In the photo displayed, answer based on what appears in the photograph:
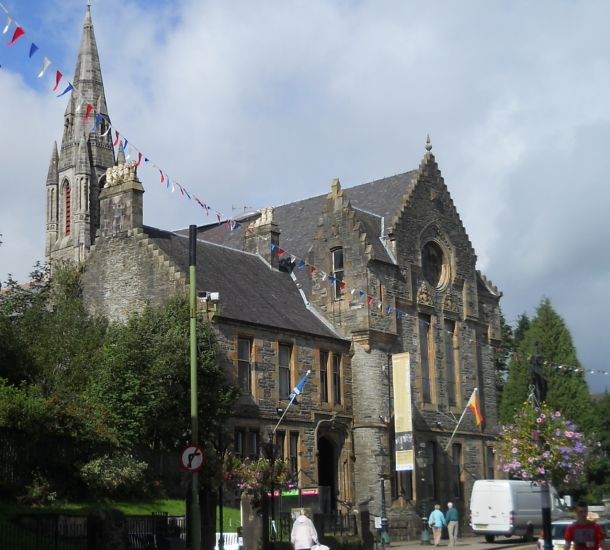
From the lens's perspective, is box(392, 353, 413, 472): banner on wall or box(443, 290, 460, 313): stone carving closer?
box(392, 353, 413, 472): banner on wall

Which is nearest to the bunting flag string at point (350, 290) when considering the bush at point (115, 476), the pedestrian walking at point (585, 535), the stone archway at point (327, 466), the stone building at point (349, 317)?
the stone building at point (349, 317)

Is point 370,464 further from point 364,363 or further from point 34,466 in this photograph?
point 34,466

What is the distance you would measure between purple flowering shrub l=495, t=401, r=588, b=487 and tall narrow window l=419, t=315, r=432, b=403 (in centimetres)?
387

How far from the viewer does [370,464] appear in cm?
4084

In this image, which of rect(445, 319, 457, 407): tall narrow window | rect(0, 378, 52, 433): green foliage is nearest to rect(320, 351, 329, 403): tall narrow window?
rect(445, 319, 457, 407): tall narrow window

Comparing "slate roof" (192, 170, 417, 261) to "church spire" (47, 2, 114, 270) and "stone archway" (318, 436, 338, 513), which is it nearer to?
"stone archway" (318, 436, 338, 513)

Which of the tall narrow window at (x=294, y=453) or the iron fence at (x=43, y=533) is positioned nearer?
the iron fence at (x=43, y=533)

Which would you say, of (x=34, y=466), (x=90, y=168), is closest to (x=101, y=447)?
(x=34, y=466)

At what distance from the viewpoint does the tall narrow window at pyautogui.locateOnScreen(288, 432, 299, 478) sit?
3834 cm

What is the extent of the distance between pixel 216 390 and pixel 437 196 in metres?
17.3

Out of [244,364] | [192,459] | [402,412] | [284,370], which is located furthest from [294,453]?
[192,459]

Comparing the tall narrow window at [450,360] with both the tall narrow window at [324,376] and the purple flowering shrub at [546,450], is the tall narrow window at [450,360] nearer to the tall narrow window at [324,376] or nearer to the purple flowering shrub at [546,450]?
the purple flowering shrub at [546,450]

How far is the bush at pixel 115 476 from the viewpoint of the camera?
30.0 metres

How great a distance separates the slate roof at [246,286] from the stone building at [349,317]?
93mm
